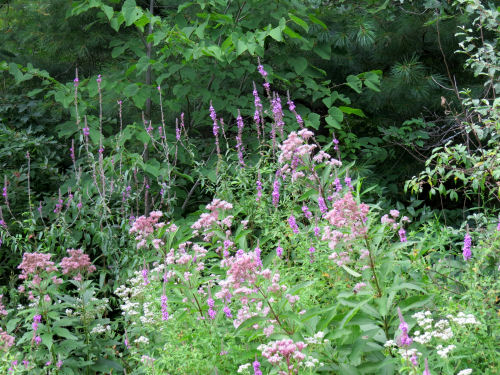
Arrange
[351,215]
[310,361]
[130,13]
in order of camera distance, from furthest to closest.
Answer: [130,13] → [351,215] → [310,361]

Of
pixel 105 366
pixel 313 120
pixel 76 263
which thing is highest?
pixel 313 120

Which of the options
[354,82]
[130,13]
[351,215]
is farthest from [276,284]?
[354,82]

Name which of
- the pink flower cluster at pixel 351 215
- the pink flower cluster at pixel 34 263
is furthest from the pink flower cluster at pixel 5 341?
the pink flower cluster at pixel 351 215

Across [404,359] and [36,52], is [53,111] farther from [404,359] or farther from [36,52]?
[404,359]

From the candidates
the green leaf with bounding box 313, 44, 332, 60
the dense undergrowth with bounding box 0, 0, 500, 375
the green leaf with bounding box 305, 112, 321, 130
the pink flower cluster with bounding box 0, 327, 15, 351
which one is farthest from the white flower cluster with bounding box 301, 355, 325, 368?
the green leaf with bounding box 313, 44, 332, 60

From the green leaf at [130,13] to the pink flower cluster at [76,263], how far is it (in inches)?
69.6

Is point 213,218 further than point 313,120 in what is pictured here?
No

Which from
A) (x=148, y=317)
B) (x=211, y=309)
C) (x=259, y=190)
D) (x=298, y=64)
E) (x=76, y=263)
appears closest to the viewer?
(x=211, y=309)

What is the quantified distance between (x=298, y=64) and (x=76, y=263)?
2600 mm

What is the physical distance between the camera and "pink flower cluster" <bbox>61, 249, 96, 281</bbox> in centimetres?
323

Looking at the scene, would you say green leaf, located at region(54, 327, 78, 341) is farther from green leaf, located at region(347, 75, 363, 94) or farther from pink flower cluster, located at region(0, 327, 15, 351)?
green leaf, located at region(347, 75, 363, 94)

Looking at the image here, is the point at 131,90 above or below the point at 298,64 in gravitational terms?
below

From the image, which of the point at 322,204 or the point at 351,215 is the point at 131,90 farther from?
the point at 351,215

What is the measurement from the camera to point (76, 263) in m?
3.24
